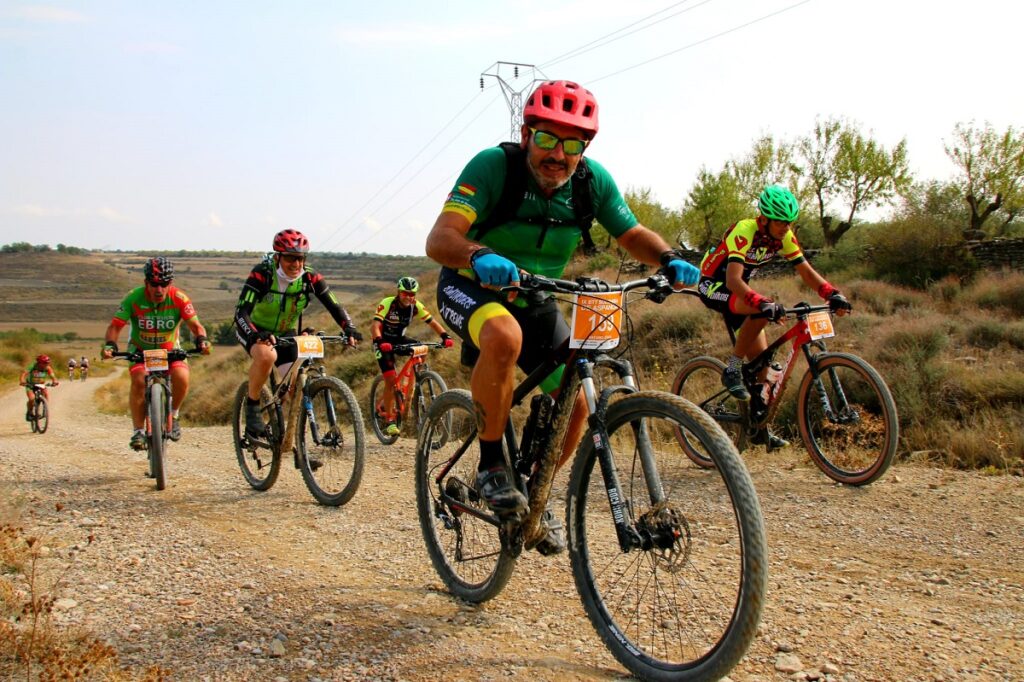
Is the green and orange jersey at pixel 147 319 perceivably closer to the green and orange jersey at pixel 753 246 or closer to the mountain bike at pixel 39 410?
the green and orange jersey at pixel 753 246

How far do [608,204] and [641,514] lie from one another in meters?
1.74

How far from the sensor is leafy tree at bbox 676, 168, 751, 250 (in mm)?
43812

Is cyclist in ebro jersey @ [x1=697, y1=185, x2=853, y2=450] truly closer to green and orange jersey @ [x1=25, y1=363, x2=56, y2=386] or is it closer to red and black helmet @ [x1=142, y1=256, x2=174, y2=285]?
red and black helmet @ [x1=142, y1=256, x2=174, y2=285]

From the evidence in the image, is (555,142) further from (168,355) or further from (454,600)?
(168,355)

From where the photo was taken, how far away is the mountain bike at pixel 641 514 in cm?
282

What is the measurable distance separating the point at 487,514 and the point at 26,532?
3.84 meters

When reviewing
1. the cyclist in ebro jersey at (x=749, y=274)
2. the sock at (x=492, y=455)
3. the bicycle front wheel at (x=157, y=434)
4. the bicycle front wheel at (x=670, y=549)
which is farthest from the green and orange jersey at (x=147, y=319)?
the bicycle front wheel at (x=670, y=549)

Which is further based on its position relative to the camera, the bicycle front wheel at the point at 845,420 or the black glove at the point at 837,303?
the black glove at the point at 837,303

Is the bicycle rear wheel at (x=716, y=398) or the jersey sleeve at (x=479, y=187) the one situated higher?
the jersey sleeve at (x=479, y=187)

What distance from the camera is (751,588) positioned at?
8.89 feet

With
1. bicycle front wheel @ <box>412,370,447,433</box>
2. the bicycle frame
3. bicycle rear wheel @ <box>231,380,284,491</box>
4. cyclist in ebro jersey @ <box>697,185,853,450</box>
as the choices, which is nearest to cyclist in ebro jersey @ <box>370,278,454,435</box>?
bicycle front wheel @ <box>412,370,447,433</box>

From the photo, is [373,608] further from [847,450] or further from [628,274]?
[628,274]

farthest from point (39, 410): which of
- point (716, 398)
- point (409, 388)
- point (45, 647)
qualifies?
point (45, 647)

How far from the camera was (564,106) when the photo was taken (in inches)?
144
